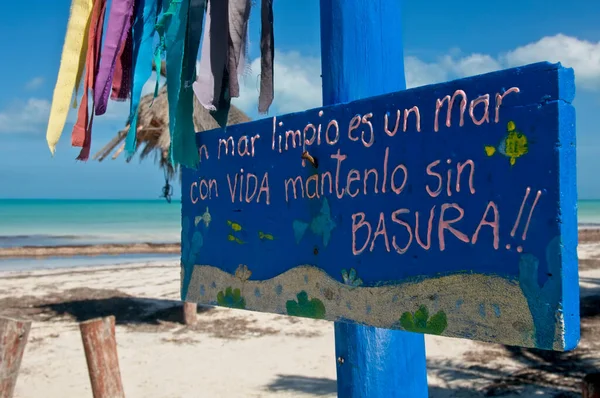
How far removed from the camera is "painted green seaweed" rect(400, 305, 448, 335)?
1706mm

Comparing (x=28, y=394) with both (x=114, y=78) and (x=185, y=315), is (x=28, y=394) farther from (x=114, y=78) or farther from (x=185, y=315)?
(x=114, y=78)

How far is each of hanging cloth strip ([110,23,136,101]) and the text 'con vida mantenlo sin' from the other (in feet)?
2.74

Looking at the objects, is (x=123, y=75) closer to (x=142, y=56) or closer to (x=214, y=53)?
(x=142, y=56)

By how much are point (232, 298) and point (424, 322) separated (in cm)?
93

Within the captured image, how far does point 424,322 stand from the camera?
1751mm

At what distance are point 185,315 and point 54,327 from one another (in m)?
1.89

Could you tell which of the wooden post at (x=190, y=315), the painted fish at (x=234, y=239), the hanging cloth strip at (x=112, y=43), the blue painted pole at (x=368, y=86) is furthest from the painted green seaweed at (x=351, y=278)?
the wooden post at (x=190, y=315)

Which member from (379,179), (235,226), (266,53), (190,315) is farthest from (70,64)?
(190,315)

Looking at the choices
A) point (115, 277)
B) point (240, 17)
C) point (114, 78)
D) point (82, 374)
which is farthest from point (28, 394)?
point (115, 277)

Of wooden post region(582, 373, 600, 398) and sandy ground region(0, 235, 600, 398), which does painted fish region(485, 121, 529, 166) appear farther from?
sandy ground region(0, 235, 600, 398)

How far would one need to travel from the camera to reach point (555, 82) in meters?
1.50

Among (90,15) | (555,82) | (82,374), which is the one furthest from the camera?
(82,374)

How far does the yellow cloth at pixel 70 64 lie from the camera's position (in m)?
2.90

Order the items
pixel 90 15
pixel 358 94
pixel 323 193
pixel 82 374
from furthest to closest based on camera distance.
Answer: pixel 82 374 < pixel 90 15 < pixel 358 94 < pixel 323 193
